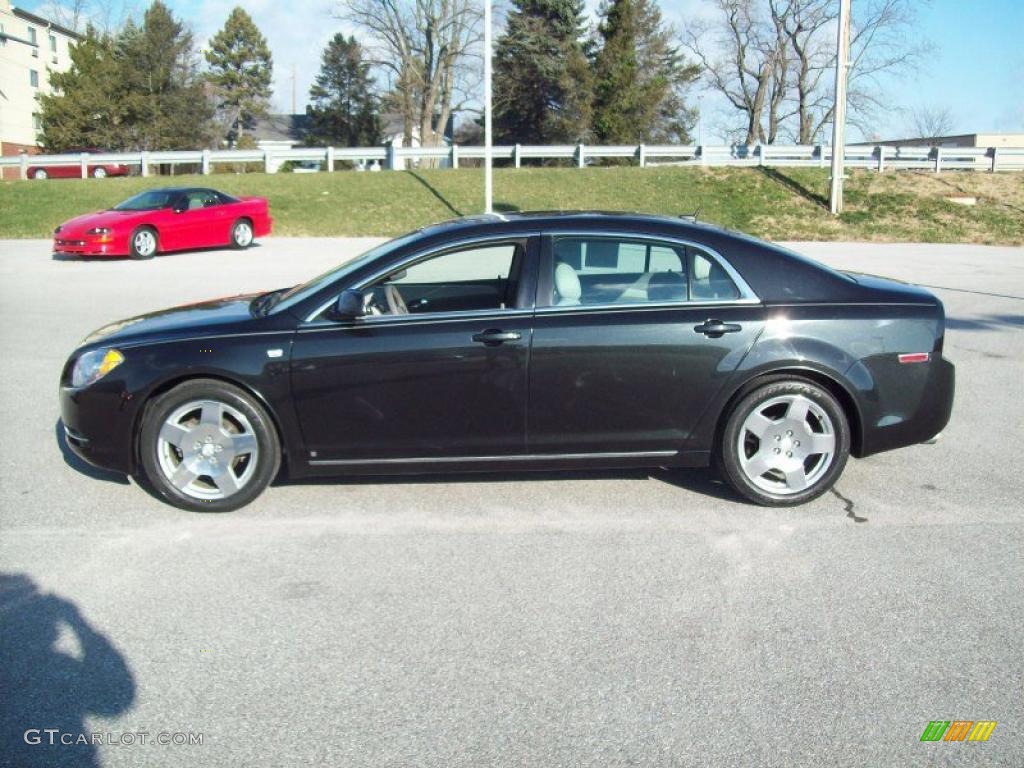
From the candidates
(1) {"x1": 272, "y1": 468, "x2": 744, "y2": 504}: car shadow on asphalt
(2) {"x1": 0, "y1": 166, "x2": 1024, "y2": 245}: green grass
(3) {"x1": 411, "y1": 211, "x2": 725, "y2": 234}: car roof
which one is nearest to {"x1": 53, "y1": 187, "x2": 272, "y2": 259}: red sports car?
(2) {"x1": 0, "y1": 166, "x2": 1024, "y2": 245}: green grass

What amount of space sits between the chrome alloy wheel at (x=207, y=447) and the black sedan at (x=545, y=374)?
1 cm

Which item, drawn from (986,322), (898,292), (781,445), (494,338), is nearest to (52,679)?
(494,338)

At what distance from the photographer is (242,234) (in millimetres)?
20391

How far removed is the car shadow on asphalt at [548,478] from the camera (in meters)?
5.29

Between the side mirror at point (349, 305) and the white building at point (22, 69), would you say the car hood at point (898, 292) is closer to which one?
the side mirror at point (349, 305)

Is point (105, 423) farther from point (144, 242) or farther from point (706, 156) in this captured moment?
point (706, 156)

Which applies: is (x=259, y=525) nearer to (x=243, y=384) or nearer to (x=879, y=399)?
(x=243, y=384)

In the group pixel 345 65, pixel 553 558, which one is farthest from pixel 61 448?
pixel 345 65

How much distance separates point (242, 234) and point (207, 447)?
16647 mm

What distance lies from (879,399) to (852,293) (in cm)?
59

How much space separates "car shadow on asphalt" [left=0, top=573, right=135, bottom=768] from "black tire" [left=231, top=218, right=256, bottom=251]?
17.3m

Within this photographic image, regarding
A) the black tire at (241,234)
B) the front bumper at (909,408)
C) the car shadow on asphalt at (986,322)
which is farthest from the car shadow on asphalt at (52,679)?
the black tire at (241,234)

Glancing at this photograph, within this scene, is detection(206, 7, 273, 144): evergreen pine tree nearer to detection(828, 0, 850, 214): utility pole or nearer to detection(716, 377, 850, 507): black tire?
detection(828, 0, 850, 214): utility pole

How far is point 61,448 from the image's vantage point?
5953 mm
